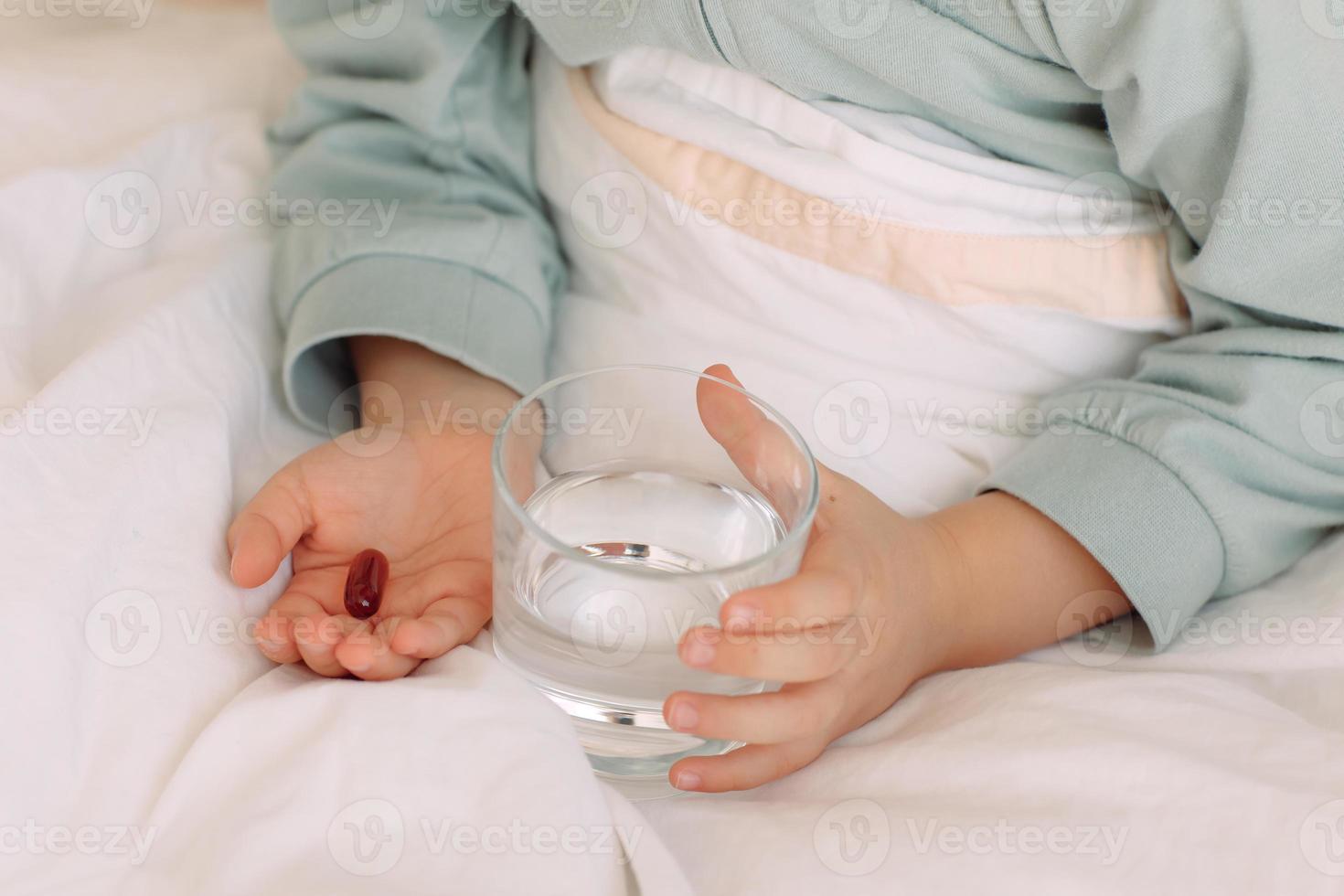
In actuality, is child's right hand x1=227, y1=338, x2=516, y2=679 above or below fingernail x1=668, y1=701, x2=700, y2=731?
below

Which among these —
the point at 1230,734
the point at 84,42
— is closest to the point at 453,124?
the point at 84,42

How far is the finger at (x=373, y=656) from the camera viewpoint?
1.69ft

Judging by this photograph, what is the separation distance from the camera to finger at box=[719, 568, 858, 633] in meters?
0.46

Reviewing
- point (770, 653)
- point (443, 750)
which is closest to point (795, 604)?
point (770, 653)

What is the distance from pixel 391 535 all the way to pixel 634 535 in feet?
0.50

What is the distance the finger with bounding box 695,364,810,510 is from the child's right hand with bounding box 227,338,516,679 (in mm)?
154

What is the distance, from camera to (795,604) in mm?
476

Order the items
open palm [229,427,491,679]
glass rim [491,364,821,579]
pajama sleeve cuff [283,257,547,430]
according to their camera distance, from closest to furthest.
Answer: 1. glass rim [491,364,821,579]
2. open palm [229,427,491,679]
3. pajama sleeve cuff [283,257,547,430]

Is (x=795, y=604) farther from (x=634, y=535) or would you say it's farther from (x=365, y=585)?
(x=365, y=585)

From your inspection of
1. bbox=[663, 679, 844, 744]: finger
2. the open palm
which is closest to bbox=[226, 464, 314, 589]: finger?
the open palm

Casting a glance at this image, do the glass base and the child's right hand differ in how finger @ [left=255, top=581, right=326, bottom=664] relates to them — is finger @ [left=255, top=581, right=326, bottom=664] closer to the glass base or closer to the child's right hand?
the child's right hand

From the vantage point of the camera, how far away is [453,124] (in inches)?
31.1

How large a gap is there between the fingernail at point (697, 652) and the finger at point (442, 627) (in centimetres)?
14

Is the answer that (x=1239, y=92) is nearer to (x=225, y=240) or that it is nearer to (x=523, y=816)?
(x=523, y=816)
